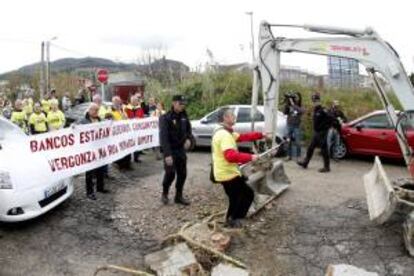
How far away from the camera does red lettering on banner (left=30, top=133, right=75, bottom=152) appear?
880cm

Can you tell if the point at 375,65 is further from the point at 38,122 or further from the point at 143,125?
the point at 38,122

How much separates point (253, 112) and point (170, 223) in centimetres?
251

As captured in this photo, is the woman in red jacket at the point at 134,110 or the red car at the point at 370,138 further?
the red car at the point at 370,138

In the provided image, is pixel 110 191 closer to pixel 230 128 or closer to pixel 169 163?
pixel 169 163

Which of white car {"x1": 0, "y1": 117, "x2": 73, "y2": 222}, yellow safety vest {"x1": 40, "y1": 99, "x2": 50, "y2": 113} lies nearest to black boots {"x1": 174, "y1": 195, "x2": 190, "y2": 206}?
white car {"x1": 0, "y1": 117, "x2": 73, "y2": 222}

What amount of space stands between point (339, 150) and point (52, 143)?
9004mm

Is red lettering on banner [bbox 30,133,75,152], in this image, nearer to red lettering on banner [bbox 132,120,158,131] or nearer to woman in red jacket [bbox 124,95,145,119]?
red lettering on banner [bbox 132,120,158,131]

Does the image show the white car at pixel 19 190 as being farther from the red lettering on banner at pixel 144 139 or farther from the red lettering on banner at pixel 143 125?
the red lettering on banner at pixel 144 139

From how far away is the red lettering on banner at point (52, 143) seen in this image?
880 cm

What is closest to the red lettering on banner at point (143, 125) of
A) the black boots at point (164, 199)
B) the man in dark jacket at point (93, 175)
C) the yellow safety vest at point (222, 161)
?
the man in dark jacket at point (93, 175)

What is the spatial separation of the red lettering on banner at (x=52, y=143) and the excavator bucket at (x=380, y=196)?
4961 mm

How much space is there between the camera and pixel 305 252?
771 centimetres

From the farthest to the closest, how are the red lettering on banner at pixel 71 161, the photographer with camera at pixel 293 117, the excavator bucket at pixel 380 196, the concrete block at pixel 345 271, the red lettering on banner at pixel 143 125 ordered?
1. the photographer with camera at pixel 293 117
2. the red lettering on banner at pixel 143 125
3. the red lettering on banner at pixel 71 161
4. the excavator bucket at pixel 380 196
5. the concrete block at pixel 345 271

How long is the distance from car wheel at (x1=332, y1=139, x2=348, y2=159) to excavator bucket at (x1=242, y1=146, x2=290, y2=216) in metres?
5.36
